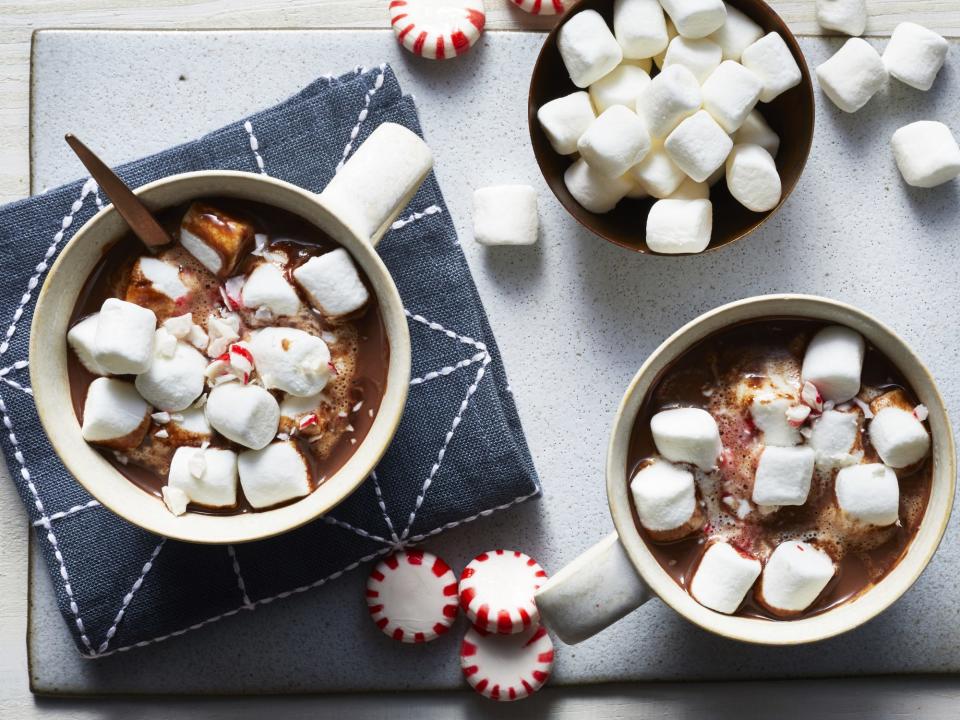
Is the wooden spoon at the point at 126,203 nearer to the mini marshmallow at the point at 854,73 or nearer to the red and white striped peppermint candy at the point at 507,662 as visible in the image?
the red and white striped peppermint candy at the point at 507,662

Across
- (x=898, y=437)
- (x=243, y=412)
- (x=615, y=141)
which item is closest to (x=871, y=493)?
(x=898, y=437)

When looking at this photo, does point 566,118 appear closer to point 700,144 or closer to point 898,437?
point 700,144

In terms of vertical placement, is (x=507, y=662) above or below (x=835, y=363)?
below

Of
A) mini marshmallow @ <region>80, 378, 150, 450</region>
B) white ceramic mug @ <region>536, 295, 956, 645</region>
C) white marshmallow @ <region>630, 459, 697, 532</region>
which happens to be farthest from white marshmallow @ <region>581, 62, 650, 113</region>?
mini marshmallow @ <region>80, 378, 150, 450</region>

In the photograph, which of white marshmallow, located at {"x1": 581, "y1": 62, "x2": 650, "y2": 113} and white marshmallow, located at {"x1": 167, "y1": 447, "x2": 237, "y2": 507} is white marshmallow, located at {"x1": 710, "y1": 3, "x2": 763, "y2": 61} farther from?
white marshmallow, located at {"x1": 167, "y1": 447, "x2": 237, "y2": 507}

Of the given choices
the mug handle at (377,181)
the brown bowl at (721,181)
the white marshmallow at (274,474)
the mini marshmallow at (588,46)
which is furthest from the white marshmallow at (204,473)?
the mini marshmallow at (588,46)

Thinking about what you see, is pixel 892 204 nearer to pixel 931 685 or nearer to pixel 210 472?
pixel 931 685
